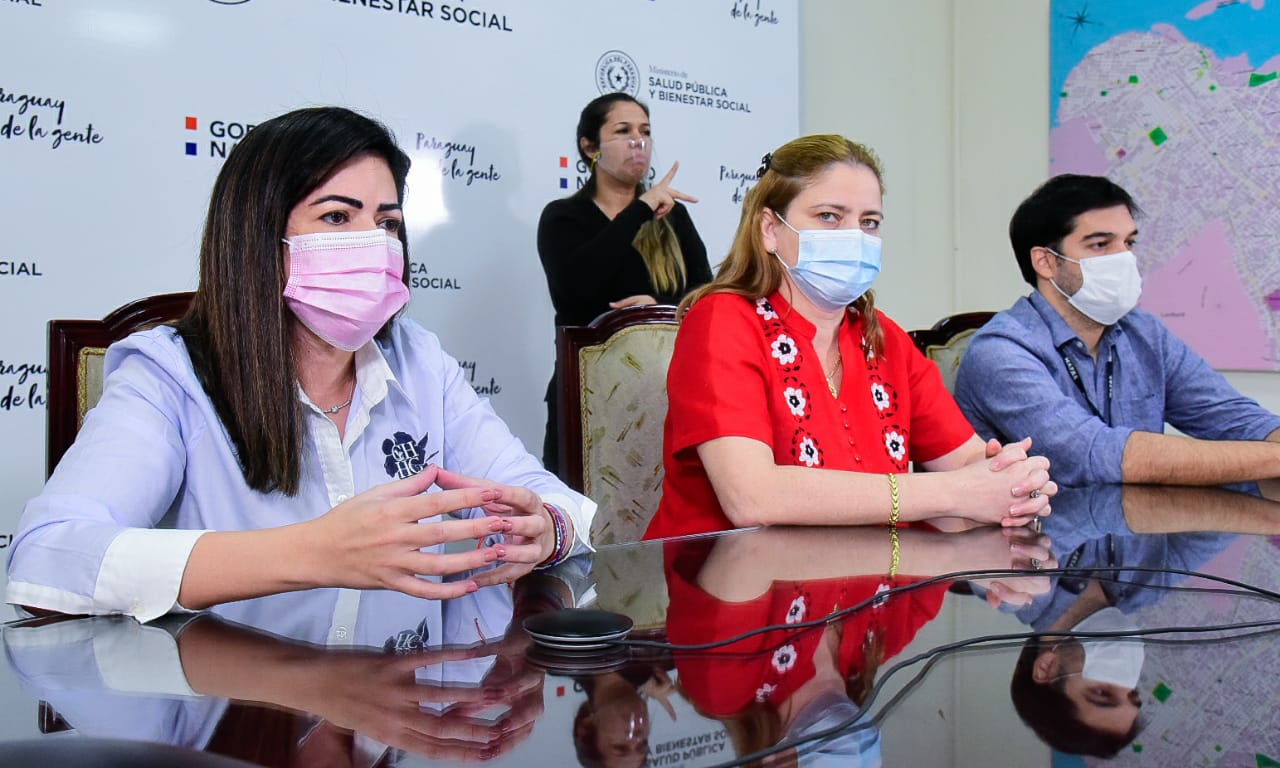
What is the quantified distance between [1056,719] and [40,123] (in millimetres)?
2293

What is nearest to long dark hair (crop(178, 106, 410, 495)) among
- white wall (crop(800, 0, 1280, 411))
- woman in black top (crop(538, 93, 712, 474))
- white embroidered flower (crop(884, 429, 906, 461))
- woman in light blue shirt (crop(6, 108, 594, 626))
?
woman in light blue shirt (crop(6, 108, 594, 626))

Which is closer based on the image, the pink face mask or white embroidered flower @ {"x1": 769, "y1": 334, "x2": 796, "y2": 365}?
the pink face mask

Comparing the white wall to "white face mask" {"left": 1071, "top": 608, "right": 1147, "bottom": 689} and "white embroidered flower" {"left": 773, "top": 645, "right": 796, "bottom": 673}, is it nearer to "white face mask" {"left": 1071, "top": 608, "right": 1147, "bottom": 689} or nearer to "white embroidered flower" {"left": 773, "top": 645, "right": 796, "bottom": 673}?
"white face mask" {"left": 1071, "top": 608, "right": 1147, "bottom": 689}

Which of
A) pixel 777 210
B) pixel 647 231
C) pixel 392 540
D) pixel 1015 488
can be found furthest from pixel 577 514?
pixel 647 231

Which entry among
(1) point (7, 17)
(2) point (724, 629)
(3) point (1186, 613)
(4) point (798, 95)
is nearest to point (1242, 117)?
(4) point (798, 95)

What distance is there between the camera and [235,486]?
1196 millimetres

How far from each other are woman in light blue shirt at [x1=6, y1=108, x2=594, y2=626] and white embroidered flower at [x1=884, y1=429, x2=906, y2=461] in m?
0.68

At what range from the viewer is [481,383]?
2.78 metres

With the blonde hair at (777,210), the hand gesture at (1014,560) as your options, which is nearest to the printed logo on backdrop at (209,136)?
the blonde hair at (777,210)

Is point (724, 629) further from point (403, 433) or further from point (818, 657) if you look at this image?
point (403, 433)

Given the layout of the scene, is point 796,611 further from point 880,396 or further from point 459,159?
point 459,159

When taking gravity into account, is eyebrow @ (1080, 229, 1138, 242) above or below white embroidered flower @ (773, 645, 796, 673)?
above

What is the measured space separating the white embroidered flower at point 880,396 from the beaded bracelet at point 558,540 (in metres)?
0.80

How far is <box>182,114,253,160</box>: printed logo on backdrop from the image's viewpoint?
7.57 feet
